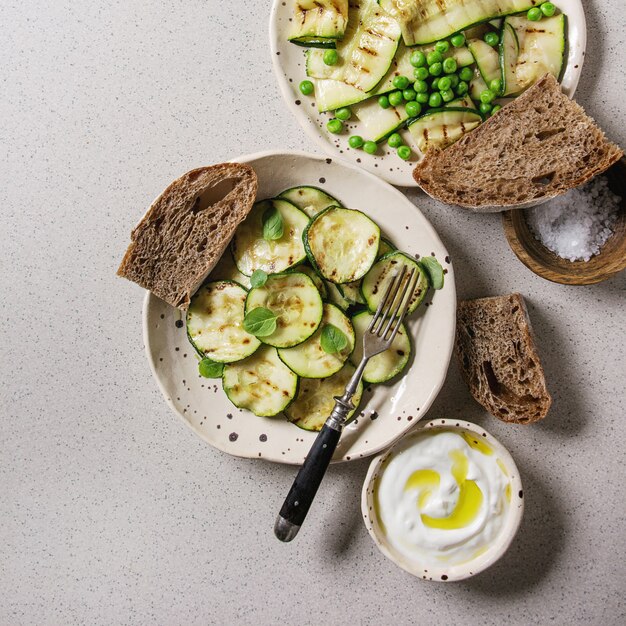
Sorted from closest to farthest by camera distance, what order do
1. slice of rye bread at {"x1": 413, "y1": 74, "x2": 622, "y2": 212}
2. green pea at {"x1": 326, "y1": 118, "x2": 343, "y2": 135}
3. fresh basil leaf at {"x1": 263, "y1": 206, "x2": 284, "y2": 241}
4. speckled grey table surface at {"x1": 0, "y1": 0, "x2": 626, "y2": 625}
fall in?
slice of rye bread at {"x1": 413, "y1": 74, "x2": 622, "y2": 212}, fresh basil leaf at {"x1": 263, "y1": 206, "x2": 284, "y2": 241}, green pea at {"x1": 326, "y1": 118, "x2": 343, "y2": 135}, speckled grey table surface at {"x1": 0, "y1": 0, "x2": 626, "y2": 625}

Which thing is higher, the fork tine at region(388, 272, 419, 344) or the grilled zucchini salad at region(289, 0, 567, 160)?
the grilled zucchini salad at region(289, 0, 567, 160)

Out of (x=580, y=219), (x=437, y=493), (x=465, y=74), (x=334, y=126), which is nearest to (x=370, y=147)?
(x=334, y=126)

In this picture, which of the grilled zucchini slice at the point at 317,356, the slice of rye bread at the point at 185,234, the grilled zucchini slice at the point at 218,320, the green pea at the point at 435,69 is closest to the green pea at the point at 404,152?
the green pea at the point at 435,69

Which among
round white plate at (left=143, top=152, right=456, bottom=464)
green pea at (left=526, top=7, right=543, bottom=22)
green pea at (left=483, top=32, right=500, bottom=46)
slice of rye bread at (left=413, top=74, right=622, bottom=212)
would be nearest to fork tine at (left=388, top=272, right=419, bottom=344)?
round white plate at (left=143, top=152, right=456, bottom=464)

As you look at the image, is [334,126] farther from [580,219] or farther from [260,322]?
[580,219]

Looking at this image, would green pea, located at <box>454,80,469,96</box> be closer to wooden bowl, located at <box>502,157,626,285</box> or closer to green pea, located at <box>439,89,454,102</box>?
green pea, located at <box>439,89,454,102</box>

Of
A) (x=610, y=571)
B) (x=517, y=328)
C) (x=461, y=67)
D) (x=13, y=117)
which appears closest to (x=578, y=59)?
(x=461, y=67)

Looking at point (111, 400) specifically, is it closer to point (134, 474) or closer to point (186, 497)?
point (134, 474)
